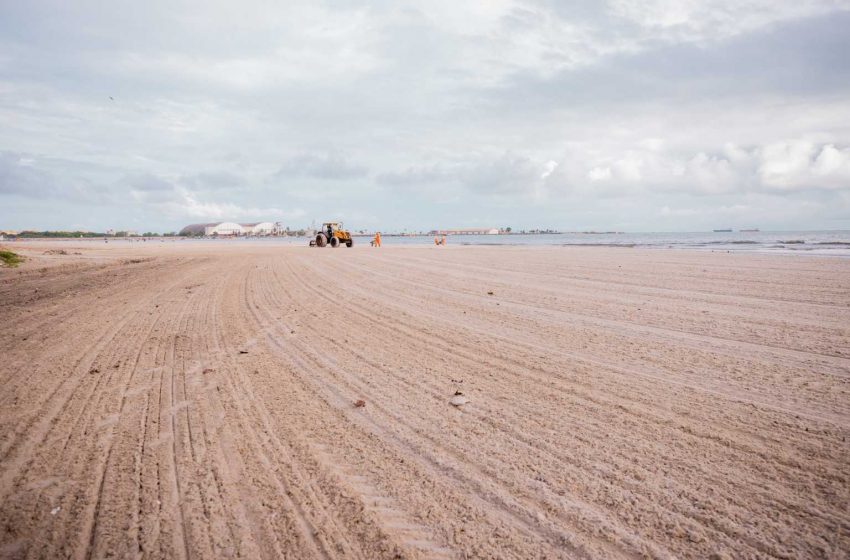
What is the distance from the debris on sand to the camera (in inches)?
150

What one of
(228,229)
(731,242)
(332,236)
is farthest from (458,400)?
(228,229)

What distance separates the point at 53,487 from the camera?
269 centimetres

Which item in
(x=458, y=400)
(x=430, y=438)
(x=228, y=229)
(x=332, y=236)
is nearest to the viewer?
(x=430, y=438)

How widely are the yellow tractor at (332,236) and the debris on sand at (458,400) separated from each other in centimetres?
3627

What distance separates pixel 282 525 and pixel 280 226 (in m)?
190

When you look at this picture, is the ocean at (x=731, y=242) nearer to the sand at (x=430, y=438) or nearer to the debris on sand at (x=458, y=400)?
the sand at (x=430, y=438)

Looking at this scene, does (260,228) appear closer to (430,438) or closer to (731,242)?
(731,242)

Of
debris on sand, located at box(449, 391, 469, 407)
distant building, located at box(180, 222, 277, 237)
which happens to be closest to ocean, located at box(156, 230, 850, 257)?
debris on sand, located at box(449, 391, 469, 407)

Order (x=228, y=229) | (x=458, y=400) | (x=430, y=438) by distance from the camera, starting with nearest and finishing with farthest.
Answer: (x=430, y=438) < (x=458, y=400) < (x=228, y=229)

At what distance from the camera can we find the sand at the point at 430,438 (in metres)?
2.27

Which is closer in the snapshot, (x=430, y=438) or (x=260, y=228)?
(x=430, y=438)

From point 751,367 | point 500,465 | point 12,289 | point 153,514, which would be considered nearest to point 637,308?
point 751,367

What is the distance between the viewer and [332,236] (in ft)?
132

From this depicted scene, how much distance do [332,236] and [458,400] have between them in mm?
37821
